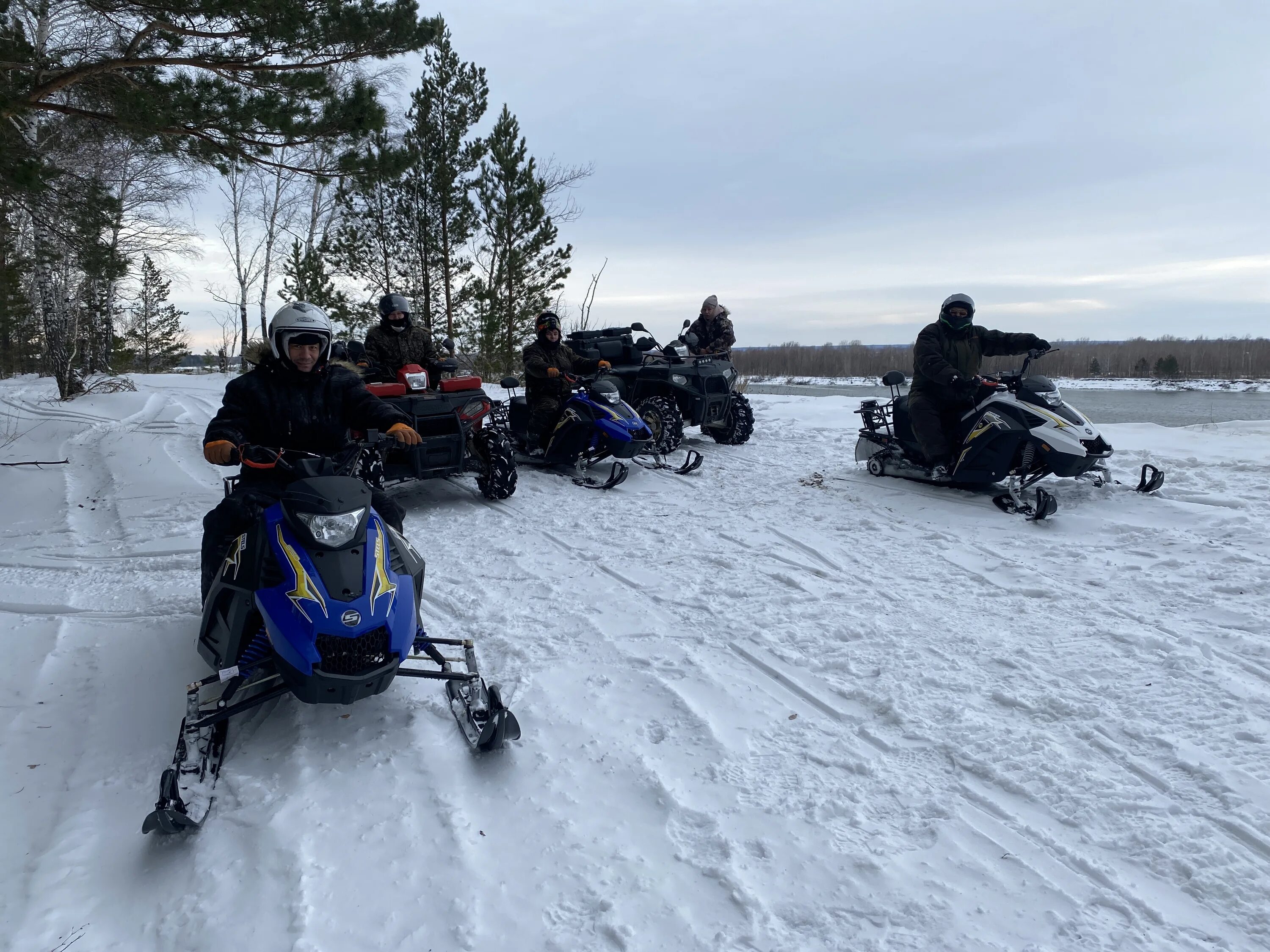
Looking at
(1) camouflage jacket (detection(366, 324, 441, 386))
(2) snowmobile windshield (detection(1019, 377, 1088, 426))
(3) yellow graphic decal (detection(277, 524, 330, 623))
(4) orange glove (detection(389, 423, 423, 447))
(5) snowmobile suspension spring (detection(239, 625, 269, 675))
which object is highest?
(1) camouflage jacket (detection(366, 324, 441, 386))

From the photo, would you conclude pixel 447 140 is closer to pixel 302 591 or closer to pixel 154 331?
pixel 302 591

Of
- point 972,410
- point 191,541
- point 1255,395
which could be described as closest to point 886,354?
point 1255,395

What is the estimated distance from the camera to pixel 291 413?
3.48 m

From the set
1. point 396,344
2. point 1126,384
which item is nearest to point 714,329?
point 396,344

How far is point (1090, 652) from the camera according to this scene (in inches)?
131

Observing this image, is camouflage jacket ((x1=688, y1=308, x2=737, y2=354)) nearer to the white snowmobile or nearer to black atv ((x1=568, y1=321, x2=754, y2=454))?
black atv ((x1=568, y1=321, x2=754, y2=454))

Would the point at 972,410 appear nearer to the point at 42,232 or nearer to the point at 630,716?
the point at 630,716

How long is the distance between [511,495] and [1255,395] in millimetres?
19606

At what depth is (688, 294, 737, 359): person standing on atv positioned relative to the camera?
33.8 ft

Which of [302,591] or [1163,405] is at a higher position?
[1163,405]

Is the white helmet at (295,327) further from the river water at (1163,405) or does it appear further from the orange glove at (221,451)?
the river water at (1163,405)

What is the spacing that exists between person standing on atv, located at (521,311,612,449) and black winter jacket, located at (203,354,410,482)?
13.0 ft

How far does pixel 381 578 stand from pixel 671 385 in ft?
21.2

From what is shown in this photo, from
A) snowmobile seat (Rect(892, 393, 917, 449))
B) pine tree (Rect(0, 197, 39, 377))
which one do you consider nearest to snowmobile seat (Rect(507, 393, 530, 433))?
snowmobile seat (Rect(892, 393, 917, 449))
